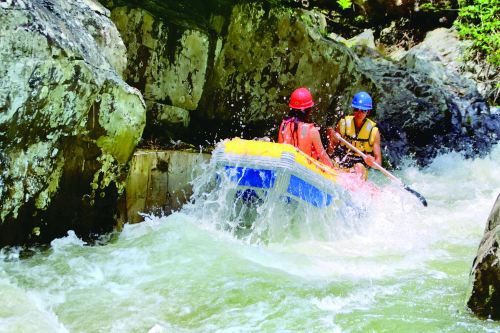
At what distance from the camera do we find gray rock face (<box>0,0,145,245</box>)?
12.8ft

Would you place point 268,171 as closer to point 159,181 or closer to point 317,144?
point 317,144

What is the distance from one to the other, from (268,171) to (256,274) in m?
1.43

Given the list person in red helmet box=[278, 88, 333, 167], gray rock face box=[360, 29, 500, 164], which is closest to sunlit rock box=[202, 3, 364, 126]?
gray rock face box=[360, 29, 500, 164]

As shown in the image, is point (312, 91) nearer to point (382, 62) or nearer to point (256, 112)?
point (256, 112)

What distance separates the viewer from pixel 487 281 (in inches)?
116

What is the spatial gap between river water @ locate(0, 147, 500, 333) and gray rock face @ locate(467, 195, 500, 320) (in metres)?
0.07

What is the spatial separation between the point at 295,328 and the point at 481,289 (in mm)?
1153

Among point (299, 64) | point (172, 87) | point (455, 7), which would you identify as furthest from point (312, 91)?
point (455, 7)

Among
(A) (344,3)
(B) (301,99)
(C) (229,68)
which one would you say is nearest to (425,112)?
(C) (229,68)

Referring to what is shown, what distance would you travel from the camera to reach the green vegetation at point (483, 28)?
42.6ft

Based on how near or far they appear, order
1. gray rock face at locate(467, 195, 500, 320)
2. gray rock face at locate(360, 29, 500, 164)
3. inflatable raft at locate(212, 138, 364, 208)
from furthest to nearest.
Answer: gray rock face at locate(360, 29, 500, 164) → inflatable raft at locate(212, 138, 364, 208) → gray rock face at locate(467, 195, 500, 320)

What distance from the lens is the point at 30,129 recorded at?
4070mm

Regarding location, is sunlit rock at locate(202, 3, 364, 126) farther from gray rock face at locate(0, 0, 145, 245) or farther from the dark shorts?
gray rock face at locate(0, 0, 145, 245)

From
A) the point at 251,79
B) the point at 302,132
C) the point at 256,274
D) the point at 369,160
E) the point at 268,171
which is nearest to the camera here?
the point at 256,274
